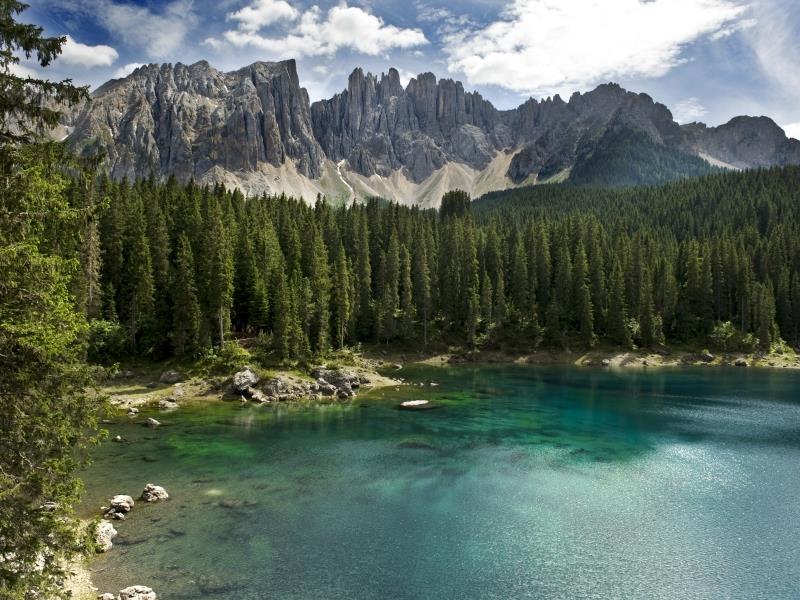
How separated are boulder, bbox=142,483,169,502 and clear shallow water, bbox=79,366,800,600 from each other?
708 millimetres

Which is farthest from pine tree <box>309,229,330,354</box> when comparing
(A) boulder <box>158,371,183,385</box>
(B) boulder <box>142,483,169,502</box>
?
(B) boulder <box>142,483,169,502</box>

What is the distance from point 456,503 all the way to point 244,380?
40.3 meters

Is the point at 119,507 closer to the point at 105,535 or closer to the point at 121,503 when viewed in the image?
the point at 121,503

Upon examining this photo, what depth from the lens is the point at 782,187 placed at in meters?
187

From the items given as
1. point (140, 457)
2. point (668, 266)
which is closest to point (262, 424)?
point (140, 457)

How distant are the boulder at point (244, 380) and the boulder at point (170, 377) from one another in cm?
757

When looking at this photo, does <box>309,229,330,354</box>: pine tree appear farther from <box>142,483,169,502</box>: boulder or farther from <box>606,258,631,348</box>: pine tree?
<box>606,258,631,348</box>: pine tree

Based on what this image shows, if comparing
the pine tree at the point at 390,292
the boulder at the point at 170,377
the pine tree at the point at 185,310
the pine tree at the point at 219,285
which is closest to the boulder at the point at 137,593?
the boulder at the point at 170,377

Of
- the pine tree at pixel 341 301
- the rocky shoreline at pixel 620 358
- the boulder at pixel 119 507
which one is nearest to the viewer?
the boulder at pixel 119 507

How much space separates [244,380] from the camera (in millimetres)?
68562

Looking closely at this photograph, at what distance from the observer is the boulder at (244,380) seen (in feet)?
223

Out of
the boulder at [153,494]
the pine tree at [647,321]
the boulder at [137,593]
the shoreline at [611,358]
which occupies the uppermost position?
the pine tree at [647,321]

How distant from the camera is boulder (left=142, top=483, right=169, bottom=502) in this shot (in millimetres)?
34031

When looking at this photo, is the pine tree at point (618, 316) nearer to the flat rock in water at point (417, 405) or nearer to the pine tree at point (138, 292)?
the flat rock in water at point (417, 405)
